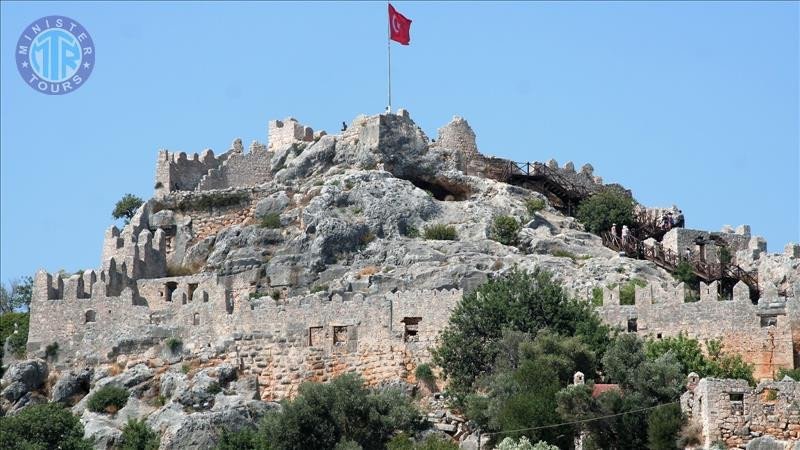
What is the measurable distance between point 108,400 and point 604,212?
19423mm

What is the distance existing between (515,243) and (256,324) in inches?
367

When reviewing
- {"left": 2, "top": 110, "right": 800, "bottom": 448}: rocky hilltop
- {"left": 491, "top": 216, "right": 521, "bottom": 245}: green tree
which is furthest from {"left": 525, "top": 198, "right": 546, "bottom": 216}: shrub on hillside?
{"left": 491, "top": 216, "right": 521, "bottom": 245}: green tree

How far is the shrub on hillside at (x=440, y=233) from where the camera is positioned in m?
64.2

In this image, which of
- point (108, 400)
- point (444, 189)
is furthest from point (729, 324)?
point (108, 400)

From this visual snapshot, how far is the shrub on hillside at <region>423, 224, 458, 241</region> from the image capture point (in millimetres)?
64188

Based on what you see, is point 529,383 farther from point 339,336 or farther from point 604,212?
point 604,212

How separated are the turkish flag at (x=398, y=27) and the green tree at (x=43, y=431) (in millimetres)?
20685

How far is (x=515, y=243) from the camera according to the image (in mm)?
64375

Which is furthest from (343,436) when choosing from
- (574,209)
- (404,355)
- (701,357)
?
(574,209)

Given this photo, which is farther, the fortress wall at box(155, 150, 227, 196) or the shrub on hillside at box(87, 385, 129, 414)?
the fortress wall at box(155, 150, 227, 196)

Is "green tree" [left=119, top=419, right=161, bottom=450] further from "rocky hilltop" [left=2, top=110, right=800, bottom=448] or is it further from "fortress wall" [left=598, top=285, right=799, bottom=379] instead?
"fortress wall" [left=598, top=285, right=799, bottom=379]

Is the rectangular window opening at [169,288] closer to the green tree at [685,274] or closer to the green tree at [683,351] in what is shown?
the green tree at [685,274]

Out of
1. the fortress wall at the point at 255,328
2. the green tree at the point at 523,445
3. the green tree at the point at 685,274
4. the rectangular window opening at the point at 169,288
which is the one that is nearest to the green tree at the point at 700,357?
the green tree at the point at 523,445

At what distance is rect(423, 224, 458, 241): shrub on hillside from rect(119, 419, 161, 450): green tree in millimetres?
12198
